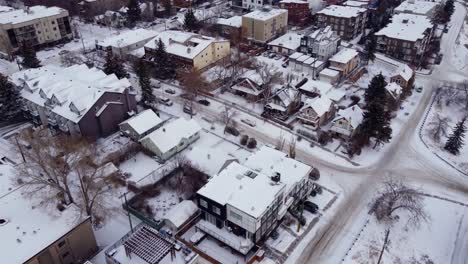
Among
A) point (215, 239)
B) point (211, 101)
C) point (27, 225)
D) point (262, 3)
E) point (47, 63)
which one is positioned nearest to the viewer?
A: point (27, 225)

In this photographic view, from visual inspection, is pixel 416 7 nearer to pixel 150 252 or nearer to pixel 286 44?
pixel 286 44

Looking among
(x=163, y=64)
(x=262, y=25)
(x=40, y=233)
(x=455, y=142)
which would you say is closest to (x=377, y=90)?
(x=455, y=142)

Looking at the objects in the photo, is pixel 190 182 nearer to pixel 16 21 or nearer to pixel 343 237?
pixel 343 237

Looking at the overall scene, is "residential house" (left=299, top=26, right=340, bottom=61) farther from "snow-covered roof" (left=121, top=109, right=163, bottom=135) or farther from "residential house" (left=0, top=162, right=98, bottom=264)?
"residential house" (left=0, top=162, right=98, bottom=264)

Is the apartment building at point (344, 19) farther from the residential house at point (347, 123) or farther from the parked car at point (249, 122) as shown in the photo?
the parked car at point (249, 122)

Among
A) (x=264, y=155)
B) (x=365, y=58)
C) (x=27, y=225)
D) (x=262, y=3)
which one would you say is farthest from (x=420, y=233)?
(x=262, y=3)

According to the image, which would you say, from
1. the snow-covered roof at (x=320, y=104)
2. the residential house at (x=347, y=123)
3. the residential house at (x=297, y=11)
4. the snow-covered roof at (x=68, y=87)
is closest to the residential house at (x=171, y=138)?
the snow-covered roof at (x=68, y=87)
